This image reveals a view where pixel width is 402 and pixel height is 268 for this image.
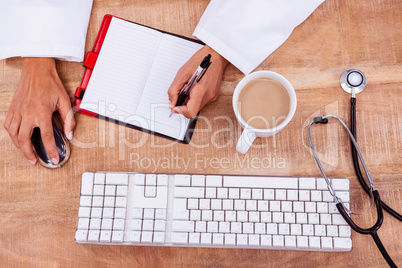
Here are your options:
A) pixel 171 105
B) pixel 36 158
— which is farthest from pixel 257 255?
pixel 36 158

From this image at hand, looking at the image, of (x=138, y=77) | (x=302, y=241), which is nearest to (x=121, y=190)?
(x=138, y=77)

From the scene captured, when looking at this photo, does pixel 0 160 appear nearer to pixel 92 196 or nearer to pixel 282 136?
pixel 92 196

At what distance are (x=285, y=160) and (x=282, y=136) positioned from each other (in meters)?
0.05

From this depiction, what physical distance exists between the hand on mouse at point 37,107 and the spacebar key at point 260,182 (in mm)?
335

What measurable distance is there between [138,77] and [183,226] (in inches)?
12.3

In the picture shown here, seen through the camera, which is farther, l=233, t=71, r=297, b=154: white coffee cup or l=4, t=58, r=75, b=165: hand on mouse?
l=4, t=58, r=75, b=165: hand on mouse

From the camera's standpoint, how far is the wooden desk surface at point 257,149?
568mm

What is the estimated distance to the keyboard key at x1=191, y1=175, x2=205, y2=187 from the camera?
56 cm

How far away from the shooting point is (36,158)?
23.8 inches

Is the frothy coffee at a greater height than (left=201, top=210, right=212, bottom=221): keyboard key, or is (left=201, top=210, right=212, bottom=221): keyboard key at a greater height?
the frothy coffee

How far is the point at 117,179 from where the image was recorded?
0.56 m

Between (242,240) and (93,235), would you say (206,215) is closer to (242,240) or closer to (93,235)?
(242,240)

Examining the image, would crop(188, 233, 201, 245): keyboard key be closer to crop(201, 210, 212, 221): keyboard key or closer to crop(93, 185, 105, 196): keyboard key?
crop(201, 210, 212, 221): keyboard key

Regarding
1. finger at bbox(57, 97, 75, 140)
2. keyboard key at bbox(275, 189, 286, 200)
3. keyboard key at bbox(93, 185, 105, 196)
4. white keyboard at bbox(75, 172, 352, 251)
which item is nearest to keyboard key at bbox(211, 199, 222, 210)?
white keyboard at bbox(75, 172, 352, 251)
